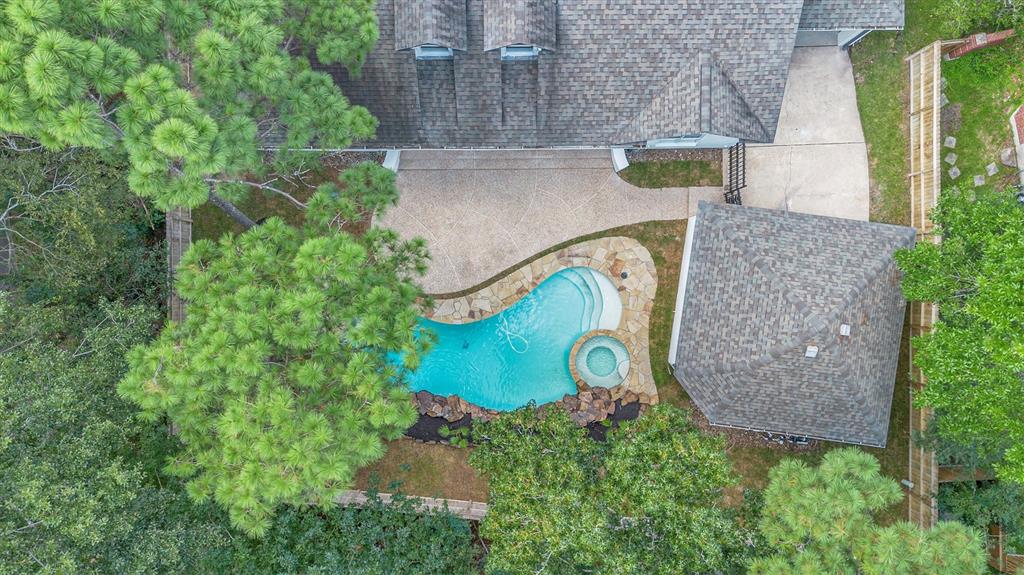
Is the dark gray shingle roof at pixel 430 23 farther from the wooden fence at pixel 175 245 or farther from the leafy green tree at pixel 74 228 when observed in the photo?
the wooden fence at pixel 175 245

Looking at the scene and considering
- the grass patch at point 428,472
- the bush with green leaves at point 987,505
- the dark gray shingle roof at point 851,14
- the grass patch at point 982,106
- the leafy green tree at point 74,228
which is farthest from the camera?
the grass patch at point 428,472

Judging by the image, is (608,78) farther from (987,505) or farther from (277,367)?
(987,505)

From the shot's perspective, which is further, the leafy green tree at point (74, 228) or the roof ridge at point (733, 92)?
the roof ridge at point (733, 92)

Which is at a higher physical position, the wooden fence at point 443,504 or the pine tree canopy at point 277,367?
the pine tree canopy at point 277,367

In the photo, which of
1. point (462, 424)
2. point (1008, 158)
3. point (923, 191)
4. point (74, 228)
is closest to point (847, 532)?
point (462, 424)

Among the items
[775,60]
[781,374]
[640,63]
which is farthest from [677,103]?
[781,374]

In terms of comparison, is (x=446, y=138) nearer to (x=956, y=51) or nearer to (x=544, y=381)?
(x=544, y=381)

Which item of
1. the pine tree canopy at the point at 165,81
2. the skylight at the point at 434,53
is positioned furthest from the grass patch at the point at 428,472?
the skylight at the point at 434,53
